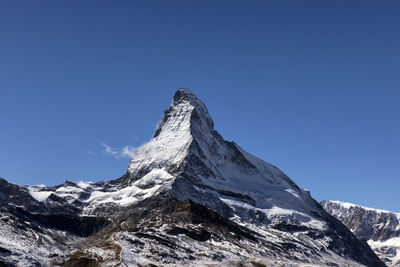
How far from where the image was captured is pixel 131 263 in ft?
624

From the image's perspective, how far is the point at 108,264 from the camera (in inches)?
7466

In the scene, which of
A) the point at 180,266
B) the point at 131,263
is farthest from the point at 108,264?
the point at 180,266

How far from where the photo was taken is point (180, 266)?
198 metres

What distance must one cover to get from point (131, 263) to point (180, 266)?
19.9 m

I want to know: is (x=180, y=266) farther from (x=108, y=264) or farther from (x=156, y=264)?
(x=108, y=264)

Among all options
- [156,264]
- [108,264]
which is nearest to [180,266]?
[156,264]

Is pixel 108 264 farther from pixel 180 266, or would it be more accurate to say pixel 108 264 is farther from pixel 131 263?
pixel 180 266

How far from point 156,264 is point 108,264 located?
60.0ft

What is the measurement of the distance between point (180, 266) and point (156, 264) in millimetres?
9617

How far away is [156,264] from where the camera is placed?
195375 mm

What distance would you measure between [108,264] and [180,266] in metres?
27.9
